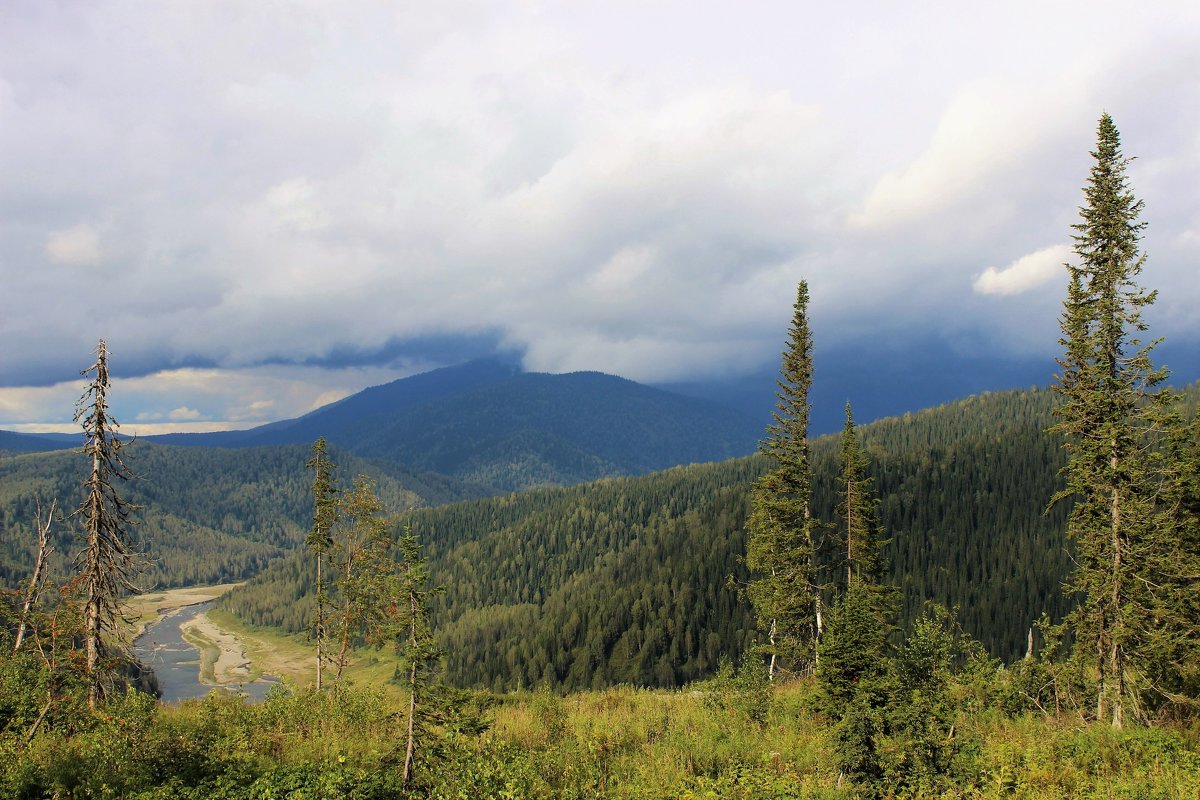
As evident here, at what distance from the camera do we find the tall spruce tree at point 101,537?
23.8 metres

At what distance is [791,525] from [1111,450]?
49.6 ft

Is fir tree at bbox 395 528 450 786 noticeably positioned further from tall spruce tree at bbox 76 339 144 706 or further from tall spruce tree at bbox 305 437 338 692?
tall spruce tree at bbox 305 437 338 692

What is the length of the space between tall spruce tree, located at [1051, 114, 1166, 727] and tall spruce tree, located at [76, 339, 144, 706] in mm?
36160

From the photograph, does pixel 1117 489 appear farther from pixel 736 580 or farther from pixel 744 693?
pixel 736 580

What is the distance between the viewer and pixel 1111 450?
22.1 m

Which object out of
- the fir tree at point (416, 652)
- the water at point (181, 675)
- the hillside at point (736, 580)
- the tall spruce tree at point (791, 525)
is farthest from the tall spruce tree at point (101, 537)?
the water at point (181, 675)

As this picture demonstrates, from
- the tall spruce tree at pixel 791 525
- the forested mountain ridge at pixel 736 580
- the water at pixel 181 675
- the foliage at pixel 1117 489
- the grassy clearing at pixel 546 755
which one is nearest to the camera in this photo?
the grassy clearing at pixel 546 755

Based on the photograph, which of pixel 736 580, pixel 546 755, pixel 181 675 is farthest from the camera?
pixel 181 675

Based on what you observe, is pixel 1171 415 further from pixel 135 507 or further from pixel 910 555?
pixel 910 555

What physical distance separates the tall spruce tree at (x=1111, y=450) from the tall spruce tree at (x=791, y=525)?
11.2m

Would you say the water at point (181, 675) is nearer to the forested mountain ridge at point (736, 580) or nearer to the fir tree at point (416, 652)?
the forested mountain ridge at point (736, 580)

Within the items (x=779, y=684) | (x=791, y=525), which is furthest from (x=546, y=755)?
(x=791, y=525)

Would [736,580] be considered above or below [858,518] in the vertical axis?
below

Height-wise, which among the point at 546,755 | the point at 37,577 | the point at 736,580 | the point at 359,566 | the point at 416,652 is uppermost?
the point at 416,652
